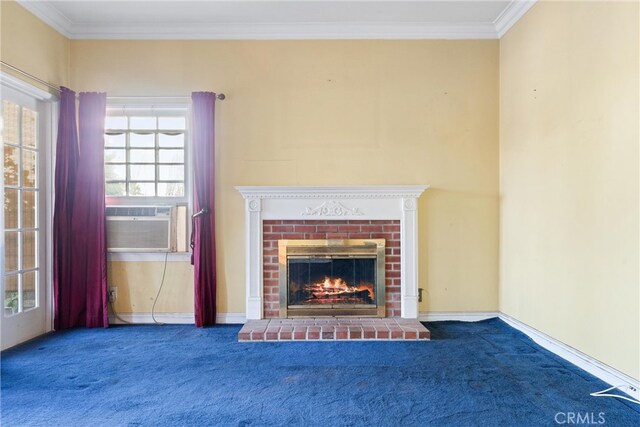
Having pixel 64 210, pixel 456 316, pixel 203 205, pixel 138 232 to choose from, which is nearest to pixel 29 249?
pixel 64 210

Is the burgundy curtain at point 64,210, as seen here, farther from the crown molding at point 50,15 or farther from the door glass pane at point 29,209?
the crown molding at point 50,15

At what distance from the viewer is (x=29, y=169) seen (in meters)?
2.85

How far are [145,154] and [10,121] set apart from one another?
95 centimetres

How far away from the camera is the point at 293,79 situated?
3172 millimetres

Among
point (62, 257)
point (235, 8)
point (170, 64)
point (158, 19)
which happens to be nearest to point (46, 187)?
point (62, 257)

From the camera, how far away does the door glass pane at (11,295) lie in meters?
2.64

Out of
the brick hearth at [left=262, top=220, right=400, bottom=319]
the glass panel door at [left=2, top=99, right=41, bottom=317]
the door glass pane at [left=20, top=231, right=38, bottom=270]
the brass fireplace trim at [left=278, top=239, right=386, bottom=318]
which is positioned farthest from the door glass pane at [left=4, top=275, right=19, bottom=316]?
the brass fireplace trim at [left=278, top=239, right=386, bottom=318]

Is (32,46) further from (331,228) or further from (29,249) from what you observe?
(331,228)

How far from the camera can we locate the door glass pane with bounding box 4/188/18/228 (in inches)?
104

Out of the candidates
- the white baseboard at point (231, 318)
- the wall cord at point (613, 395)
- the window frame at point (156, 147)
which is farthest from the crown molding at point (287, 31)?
the wall cord at point (613, 395)

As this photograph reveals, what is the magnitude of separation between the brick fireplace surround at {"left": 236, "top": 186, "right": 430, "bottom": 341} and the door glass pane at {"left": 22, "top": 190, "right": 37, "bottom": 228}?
171 centimetres

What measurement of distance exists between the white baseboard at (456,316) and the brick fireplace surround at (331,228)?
0.64ft

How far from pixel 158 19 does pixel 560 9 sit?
3112 millimetres

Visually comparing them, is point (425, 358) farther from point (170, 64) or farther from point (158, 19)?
point (158, 19)
